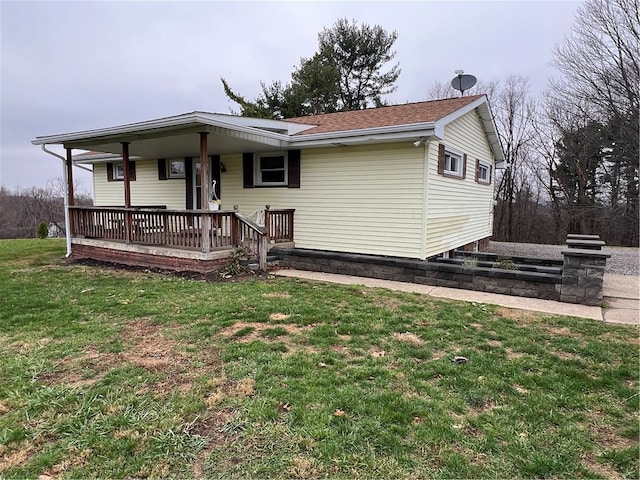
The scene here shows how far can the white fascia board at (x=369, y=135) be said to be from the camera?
677 centimetres

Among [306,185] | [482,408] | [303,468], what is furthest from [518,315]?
[306,185]

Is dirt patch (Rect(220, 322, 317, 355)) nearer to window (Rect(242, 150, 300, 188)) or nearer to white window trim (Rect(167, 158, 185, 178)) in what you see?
window (Rect(242, 150, 300, 188))

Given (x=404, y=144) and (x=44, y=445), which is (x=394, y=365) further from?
(x=404, y=144)

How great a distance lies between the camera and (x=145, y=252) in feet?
27.5

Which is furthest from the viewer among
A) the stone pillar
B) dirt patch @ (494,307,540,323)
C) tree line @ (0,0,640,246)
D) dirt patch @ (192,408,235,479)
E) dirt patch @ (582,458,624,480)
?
tree line @ (0,0,640,246)

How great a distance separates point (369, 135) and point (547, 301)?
13.7ft

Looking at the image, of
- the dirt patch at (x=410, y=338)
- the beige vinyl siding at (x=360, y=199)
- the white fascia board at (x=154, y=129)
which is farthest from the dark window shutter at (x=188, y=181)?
the dirt patch at (x=410, y=338)

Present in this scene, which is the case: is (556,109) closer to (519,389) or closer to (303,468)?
(519,389)

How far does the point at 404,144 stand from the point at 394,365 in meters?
5.08

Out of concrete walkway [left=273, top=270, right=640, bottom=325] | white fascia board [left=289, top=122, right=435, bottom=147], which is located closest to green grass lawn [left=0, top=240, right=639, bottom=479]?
concrete walkway [left=273, top=270, right=640, bottom=325]

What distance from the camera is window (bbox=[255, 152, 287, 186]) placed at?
30.3ft

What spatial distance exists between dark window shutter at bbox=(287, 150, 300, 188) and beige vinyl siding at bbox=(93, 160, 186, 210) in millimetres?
4365

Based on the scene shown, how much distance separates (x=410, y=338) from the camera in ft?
13.3

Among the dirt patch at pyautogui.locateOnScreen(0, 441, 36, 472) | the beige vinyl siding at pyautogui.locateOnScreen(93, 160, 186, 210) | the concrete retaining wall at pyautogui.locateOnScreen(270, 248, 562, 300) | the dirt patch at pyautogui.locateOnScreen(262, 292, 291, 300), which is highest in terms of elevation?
the beige vinyl siding at pyautogui.locateOnScreen(93, 160, 186, 210)
